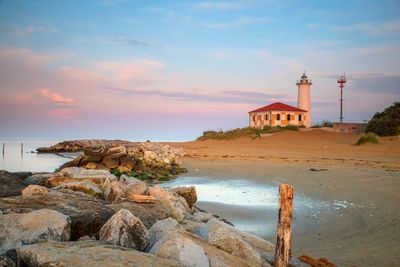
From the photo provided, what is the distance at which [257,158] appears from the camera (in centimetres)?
2350

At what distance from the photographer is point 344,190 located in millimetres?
12680

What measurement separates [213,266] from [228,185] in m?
9.81

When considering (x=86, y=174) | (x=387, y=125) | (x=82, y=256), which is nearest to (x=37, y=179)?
(x=86, y=174)

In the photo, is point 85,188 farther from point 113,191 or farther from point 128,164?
point 128,164

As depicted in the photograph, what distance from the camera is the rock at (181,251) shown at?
446cm

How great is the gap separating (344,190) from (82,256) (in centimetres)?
1016

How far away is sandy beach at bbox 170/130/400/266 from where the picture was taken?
286 inches

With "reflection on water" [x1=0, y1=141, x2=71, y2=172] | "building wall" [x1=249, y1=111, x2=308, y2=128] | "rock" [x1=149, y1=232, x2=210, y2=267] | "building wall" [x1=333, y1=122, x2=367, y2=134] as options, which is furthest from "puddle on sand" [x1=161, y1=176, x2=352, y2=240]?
"building wall" [x1=249, y1=111, x2=308, y2=128]

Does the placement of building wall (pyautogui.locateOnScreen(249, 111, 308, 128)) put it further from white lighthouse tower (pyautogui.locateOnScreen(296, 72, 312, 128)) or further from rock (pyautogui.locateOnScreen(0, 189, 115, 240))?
rock (pyautogui.locateOnScreen(0, 189, 115, 240))

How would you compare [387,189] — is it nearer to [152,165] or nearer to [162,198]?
[162,198]

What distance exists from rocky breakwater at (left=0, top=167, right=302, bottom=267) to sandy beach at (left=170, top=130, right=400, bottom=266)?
1.81 metres

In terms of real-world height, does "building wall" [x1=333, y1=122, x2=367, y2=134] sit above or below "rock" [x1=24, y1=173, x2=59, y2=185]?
above

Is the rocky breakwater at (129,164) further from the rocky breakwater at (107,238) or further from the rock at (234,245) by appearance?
the rock at (234,245)

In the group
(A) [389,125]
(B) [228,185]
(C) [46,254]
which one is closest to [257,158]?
(B) [228,185]
